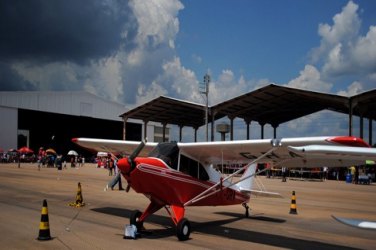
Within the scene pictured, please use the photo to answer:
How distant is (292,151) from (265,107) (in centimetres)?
3732

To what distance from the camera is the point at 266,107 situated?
44.4 metres

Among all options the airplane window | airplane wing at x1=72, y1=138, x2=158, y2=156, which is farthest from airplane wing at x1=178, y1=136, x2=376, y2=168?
airplane wing at x1=72, y1=138, x2=158, y2=156

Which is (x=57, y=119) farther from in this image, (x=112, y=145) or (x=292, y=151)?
(x=292, y=151)

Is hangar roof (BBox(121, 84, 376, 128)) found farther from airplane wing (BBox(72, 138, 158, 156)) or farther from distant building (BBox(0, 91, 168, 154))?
airplane wing (BBox(72, 138, 158, 156))

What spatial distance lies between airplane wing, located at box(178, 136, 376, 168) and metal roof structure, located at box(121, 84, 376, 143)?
25351mm

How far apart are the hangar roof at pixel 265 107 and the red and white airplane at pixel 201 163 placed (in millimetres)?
25255

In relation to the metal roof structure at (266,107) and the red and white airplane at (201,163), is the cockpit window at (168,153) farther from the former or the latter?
the metal roof structure at (266,107)

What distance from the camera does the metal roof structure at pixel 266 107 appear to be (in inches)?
1394

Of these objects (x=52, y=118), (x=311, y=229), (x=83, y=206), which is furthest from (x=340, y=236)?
(x=52, y=118)

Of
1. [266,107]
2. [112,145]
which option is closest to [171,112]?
[266,107]

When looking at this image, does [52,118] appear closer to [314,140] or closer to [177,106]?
[177,106]

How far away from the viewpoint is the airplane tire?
9266mm

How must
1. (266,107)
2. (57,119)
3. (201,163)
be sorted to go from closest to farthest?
1. (201,163)
2. (266,107)
3. (57,119)

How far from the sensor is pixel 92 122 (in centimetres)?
8419
